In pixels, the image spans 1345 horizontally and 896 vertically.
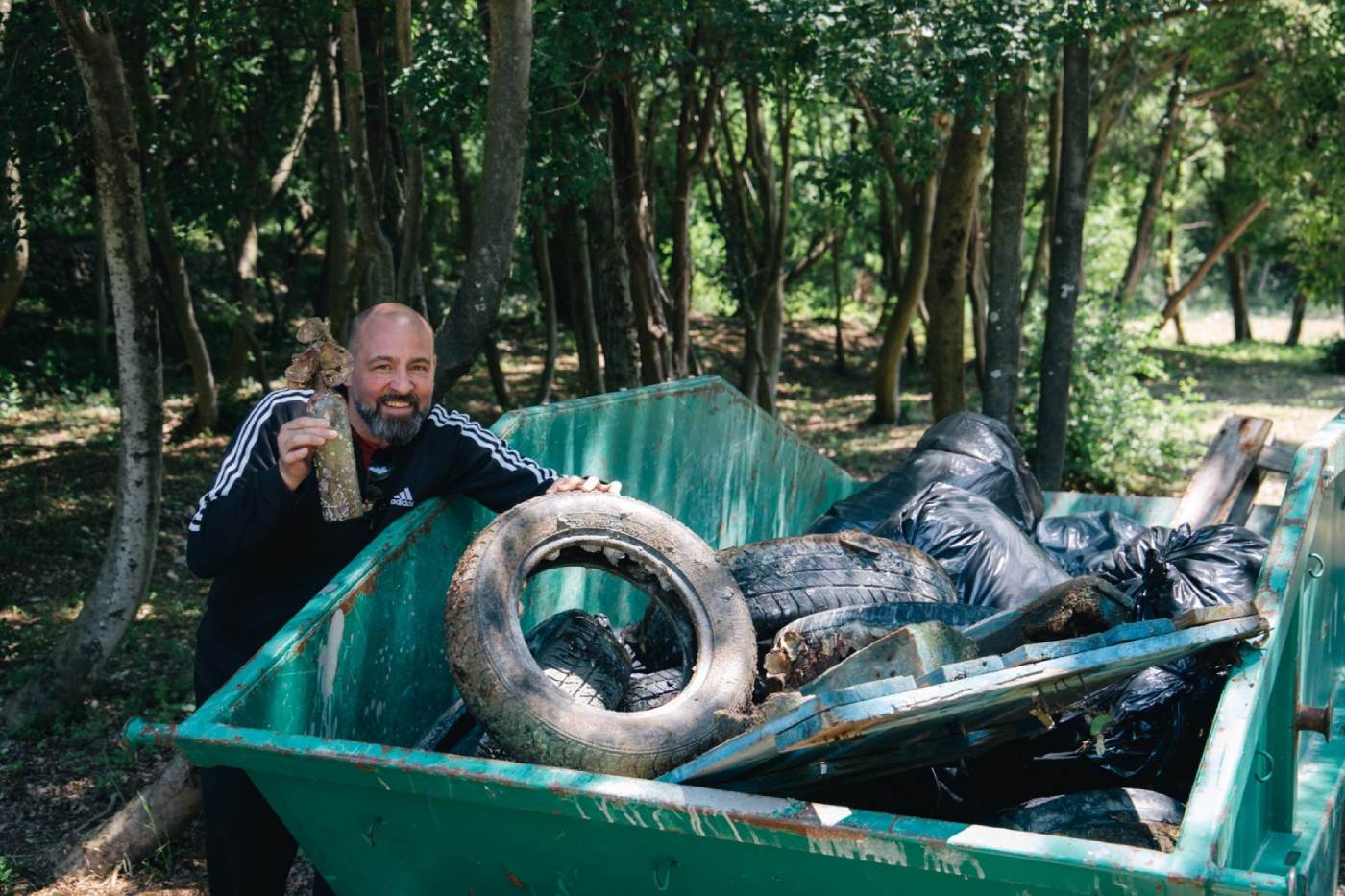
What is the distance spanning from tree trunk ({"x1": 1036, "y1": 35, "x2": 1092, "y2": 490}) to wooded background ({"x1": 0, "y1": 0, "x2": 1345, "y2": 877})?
2 centimetres

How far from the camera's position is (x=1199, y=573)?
12.3 feet

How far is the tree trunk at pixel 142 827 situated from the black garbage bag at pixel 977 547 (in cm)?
258

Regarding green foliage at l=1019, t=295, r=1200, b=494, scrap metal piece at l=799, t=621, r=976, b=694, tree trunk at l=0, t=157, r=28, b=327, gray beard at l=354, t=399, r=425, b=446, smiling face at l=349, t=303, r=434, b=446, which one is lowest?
green foliage at l=1019, t=295, r=1200, b=494

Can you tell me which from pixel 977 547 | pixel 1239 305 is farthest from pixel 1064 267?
pixel 1239 305

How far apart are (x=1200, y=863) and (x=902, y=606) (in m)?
1.52

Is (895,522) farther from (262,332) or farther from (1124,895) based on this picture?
(262,332)

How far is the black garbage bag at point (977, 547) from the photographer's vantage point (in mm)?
4340

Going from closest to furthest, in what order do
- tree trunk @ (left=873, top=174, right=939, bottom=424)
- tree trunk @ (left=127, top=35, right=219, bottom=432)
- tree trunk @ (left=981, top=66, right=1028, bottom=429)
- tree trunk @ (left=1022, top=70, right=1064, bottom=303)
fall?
tree trunk @ (left=981, top=66, right=1028, bottom=429) < tree trunk @ (left=127, top=35, right=219, bottom=432) < tree trunk @ (left=1022, top=70, right=1064, bottom=303) < tree trunk @ (left=873, top=174, right=939, bottom=424)

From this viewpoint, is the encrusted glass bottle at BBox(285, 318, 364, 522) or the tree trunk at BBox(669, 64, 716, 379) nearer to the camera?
the encrusted glass bottle at BBox(285, 318, 364, 522)

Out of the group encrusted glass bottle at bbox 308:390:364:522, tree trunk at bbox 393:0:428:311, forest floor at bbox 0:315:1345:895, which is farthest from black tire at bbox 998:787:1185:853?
tree trunk at bbox 393:0:428:311

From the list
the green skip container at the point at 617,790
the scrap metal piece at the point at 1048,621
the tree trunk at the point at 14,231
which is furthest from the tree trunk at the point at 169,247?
the scrap metal piece at the point at 1048,621

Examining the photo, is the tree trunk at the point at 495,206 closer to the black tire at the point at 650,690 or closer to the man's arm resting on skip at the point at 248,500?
the man's arm resting on skip at the point at 248,500

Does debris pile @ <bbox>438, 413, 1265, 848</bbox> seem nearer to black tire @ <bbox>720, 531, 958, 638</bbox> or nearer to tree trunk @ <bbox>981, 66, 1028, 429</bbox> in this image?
black tire @ <bbox>720, 531, 958, 638</bbox>

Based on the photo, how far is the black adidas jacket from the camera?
306cm
